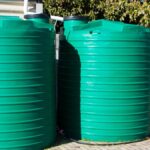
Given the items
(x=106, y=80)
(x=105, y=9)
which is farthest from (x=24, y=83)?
(x=105, y=9)

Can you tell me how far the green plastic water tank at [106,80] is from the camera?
23.0 ft

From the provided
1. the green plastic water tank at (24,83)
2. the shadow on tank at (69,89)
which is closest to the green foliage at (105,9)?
the shadow on tank at (69,89)

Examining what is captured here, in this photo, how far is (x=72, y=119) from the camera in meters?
7.37

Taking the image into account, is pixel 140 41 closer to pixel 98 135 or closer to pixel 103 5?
pixel 98 135

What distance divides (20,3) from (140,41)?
11.3ft

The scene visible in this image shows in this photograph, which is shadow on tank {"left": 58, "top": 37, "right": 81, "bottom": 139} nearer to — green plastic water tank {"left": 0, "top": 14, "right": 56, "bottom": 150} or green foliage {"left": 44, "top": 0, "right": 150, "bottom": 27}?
green plastic water tank {"left": 0, "top": 14, "right": 56, "bottom": 150}

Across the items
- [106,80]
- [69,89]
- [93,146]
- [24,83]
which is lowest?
[93,146]

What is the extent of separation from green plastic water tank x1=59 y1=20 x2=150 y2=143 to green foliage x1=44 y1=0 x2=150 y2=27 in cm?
296

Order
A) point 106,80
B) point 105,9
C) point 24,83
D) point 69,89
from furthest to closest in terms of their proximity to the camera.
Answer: point 105,9 < point 69,89 < point 106,80 < point 24,83

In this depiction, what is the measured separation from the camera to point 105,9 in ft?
34.1

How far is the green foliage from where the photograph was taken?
A: 33.4ft

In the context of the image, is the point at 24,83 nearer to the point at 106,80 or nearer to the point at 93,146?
the point at 106,80

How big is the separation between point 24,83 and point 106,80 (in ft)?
4.69

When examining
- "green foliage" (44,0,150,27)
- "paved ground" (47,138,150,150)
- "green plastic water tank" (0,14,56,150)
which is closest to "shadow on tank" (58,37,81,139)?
"paved ground" (47,138,150,150)
